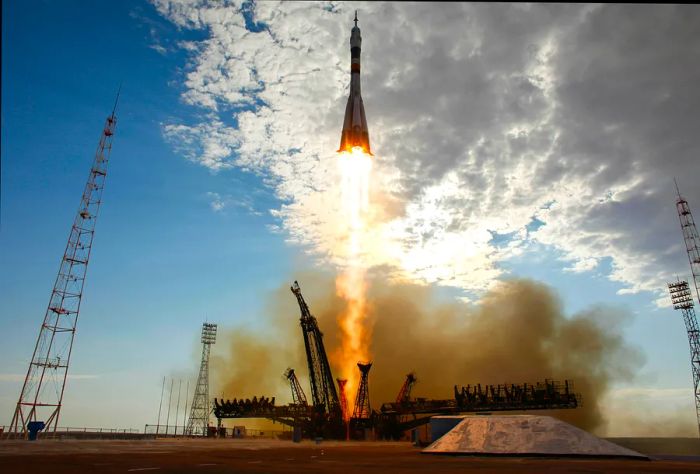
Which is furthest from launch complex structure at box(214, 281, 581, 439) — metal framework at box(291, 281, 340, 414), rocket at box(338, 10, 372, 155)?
rocket at box(338, 10, 372, 155)

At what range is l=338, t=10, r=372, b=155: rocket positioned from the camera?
5950 centimetres

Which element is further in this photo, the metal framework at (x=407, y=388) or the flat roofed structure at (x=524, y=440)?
the metal framework at (x=407, y=388)

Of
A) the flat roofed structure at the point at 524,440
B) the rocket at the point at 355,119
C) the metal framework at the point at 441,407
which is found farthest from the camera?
the metal framework at the point at 441,407

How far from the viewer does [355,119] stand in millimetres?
60406

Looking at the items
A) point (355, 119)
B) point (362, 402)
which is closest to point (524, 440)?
point (355, 119)

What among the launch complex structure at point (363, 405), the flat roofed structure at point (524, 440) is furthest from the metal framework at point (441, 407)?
the flat roofed structure at point (524, 440)

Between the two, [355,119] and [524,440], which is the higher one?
[355,119]

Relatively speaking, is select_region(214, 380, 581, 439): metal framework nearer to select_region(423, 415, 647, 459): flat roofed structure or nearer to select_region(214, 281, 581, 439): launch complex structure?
select_region(214, 281, 581, 439): launch complex structure

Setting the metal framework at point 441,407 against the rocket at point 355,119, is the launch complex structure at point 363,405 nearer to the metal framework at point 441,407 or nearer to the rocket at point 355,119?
the metal framework at point 441,407

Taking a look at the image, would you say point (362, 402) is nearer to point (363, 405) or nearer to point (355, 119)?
point (363, 405)

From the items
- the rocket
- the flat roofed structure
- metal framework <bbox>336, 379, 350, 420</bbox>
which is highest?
the rocket

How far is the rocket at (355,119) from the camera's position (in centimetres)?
5950

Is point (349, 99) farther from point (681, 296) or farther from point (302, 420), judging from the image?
point (681, 296)

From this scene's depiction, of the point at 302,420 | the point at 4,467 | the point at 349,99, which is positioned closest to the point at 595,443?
the point at 4,467
